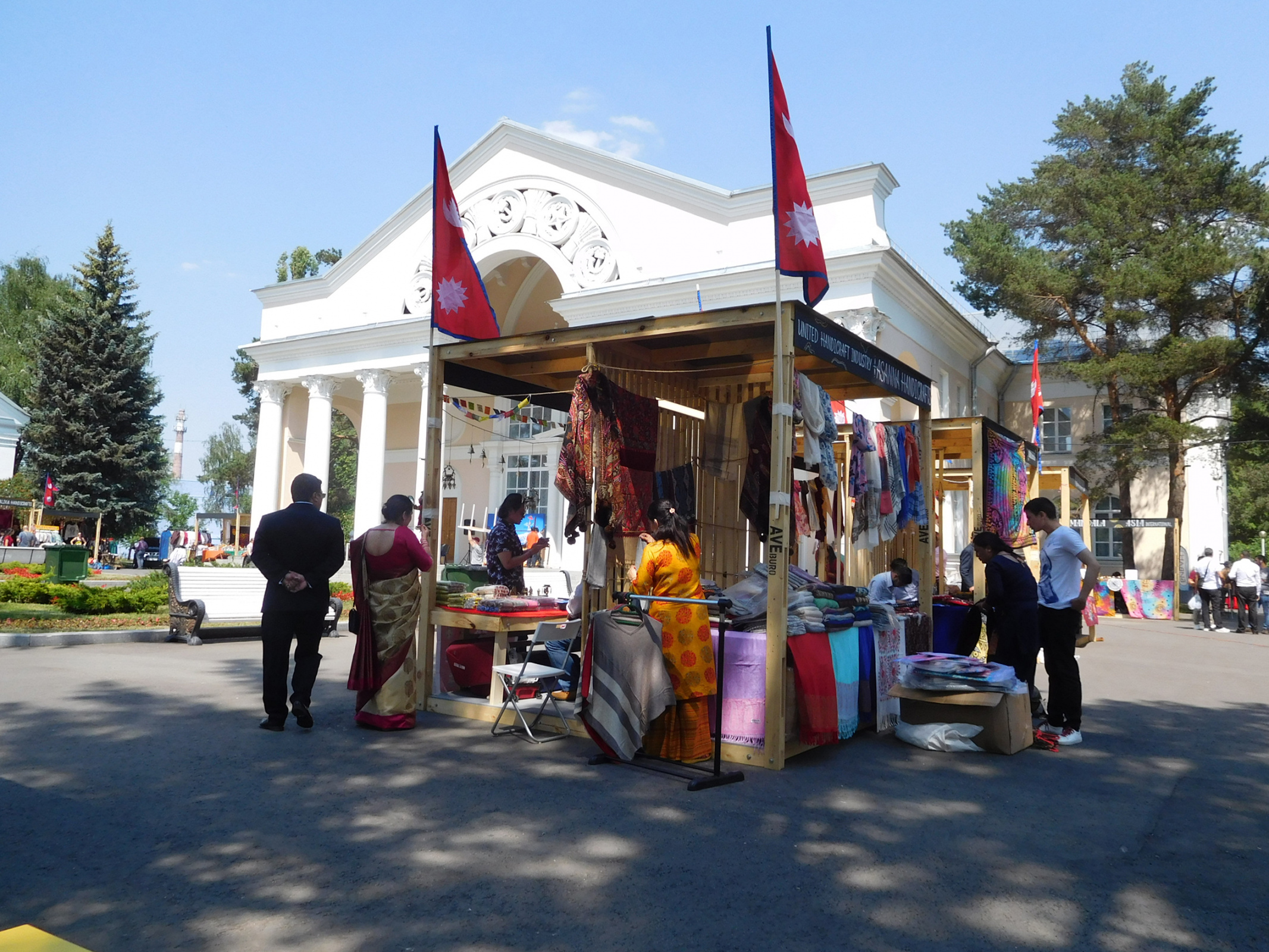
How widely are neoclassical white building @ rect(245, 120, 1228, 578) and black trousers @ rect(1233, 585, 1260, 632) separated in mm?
7836

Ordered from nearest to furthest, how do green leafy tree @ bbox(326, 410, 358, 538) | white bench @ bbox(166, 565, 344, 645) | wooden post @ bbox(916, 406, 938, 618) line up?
1. wooden post @ bbox(916, 406, 938, 618)
2. white bench @ bbox(166, 565, 344, 645)
3. green leafy tree @ bbox(326, 410, 358, 538)

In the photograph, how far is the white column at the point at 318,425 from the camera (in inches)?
1091

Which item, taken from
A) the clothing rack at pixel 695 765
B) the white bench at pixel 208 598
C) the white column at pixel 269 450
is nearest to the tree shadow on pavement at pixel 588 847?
Answer: the clothing rack at pixel 695 765

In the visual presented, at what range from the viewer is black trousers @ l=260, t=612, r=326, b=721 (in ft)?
21.4

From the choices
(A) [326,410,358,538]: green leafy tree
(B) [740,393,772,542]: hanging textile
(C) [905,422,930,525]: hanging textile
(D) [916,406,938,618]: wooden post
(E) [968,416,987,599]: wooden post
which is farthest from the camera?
(A) [326,410,358,538]: green leafy tree

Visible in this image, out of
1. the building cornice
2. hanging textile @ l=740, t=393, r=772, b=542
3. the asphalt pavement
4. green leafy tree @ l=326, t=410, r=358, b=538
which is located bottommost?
the asphalt pavement

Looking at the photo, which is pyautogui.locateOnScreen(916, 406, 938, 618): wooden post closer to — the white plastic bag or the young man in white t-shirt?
the young man in white t-shirt

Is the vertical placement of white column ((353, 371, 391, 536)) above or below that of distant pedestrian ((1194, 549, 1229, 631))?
above

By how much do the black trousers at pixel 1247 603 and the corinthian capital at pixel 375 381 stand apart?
862 inches

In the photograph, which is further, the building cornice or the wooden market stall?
the building cornice

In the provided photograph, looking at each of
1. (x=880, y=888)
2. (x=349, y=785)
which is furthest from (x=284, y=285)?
(x=880, y=888)

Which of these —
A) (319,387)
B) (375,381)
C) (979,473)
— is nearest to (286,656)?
(979,473)

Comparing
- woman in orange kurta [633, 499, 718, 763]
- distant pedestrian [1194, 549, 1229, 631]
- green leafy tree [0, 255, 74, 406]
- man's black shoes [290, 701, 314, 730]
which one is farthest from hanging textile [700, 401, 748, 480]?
green leafy tree [0, 255, 74, 406]

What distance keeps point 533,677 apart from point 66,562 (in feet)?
63.5
